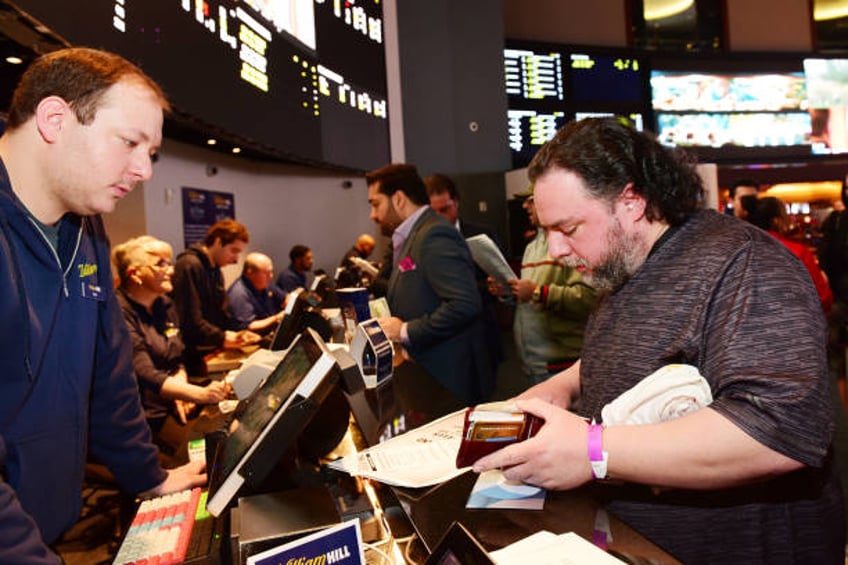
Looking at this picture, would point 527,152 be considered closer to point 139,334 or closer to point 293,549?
point 139,334

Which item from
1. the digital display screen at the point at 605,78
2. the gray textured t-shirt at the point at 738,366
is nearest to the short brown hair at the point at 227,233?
the gray textured t-shirt at the point at 738,366

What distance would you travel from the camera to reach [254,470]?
0.96m

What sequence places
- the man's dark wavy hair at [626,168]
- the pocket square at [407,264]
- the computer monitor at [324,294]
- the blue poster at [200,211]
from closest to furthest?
the man's dark wavy hair at [626,168]
the pocket square at [407,264]
the computer monitor at [324,294]
the blue poster at [200,211]

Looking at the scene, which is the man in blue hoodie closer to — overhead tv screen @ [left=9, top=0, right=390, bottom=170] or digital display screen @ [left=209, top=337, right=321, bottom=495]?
digital display screen @ [left=209, top=337, right=321, bottom=495]

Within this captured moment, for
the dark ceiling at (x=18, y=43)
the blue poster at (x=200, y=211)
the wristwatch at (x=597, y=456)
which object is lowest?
the wristwatch at (x=597, y=456)

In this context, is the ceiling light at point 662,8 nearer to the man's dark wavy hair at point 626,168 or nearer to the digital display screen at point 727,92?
the digital display screen at point 727,92

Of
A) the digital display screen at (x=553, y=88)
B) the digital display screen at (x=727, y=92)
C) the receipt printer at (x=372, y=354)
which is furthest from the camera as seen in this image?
the digital display screen at (x=727, y=92)

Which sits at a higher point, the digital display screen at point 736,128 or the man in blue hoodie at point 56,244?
the digital display screen at point 736,128

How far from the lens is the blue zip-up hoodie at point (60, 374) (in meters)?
1.12

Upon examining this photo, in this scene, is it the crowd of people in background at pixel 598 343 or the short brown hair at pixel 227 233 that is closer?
the crowd of people in background at pixel 598 343

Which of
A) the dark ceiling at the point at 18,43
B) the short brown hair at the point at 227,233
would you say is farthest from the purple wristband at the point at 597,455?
the short brown hair at the point at 227,233

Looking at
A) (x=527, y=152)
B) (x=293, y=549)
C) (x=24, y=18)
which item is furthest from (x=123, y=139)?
(x=527, y=152)

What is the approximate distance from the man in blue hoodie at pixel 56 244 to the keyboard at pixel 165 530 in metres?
0.11

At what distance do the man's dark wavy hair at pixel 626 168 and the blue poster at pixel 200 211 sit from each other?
5.01 m
